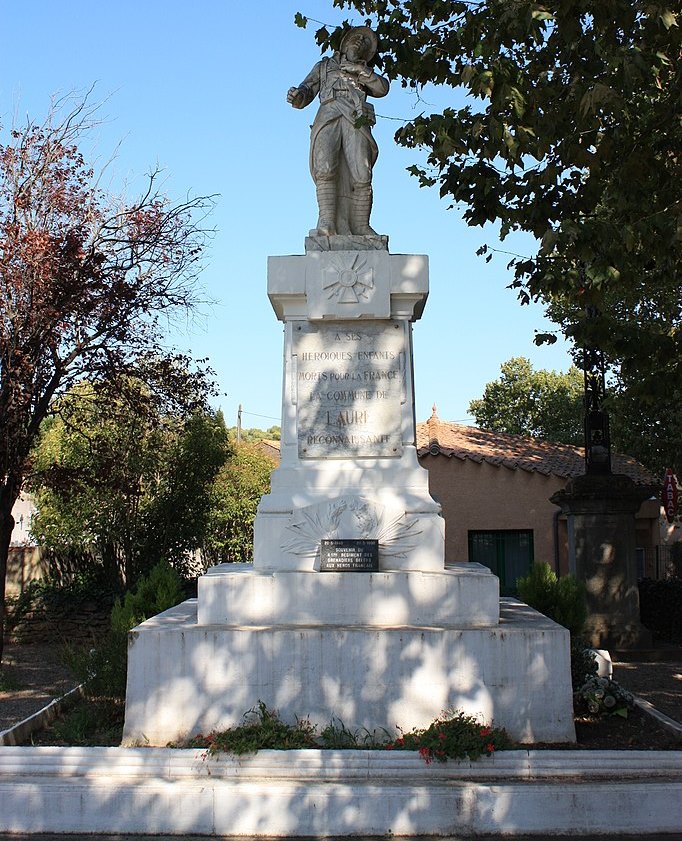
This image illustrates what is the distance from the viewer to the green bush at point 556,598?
1056cm

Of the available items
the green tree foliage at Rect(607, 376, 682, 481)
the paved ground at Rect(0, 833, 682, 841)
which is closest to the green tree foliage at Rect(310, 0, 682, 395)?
the paved ground at Rect(0, 833, 682, 841)

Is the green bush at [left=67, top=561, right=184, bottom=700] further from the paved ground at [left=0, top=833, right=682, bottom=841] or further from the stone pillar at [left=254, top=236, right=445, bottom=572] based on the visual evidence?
the paved ground at [left=0, top=833, right=682, bottom=841]

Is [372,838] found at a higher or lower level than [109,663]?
lower

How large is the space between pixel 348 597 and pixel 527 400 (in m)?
43.6

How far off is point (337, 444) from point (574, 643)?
285cm

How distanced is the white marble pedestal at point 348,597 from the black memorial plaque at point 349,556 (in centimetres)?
2

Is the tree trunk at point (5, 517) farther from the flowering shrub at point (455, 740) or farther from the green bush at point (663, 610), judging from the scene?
the green bush at point (663, 610)

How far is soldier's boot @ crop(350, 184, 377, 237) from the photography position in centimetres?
846

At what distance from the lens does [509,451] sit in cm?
2572

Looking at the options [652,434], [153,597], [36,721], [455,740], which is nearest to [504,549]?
[652,434]

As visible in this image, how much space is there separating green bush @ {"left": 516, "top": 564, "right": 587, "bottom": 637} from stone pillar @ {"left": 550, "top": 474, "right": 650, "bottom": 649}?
3.63 metres

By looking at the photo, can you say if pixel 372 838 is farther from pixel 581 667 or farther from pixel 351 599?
pixel 581 667

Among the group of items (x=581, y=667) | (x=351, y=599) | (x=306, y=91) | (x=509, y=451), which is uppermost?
(x=306, y=91)

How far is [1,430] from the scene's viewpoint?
11344mm
